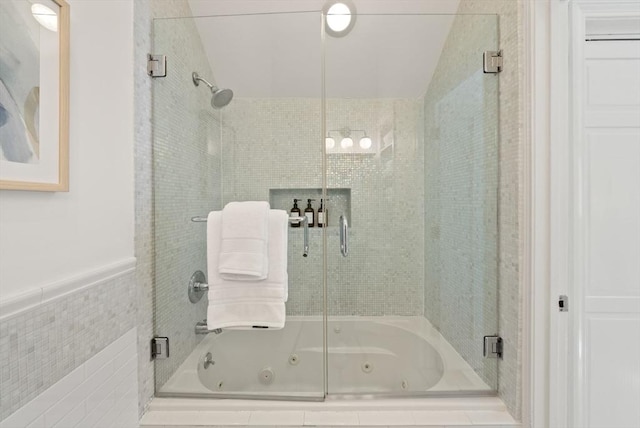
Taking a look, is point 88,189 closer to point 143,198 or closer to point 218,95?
point 143,198

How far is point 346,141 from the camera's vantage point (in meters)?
1.75

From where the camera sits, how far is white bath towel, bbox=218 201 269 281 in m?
1.42

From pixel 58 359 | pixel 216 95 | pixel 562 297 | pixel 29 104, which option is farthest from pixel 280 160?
pixel 562 297

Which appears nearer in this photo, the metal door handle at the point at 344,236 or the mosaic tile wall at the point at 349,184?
the mosaic tile wall at the point at 349,184

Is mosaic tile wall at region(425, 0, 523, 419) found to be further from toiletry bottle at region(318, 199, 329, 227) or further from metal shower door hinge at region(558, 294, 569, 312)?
toiletry bottle at region(318, 199, 329, 227)

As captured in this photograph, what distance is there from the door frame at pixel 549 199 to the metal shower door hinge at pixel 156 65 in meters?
1.48

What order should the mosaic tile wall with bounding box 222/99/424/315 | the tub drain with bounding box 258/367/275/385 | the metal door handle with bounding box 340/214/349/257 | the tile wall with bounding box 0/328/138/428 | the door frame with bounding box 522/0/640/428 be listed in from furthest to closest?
the metal door handle with bounding box 340/214/349/257 → the mosaic tile wall with bounding box 222/99/424/315 → the tub drain with bounding box 258/367/275/385 → the door frame with bounding box 522/0/640/428 → the tile wall with bounding box 0/328/138/428

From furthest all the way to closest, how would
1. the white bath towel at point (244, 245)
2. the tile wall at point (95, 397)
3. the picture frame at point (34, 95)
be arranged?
the white bath towel at point (244, 245)
the tile wall at point (95, 397)
the picture frame at point (34, 95)

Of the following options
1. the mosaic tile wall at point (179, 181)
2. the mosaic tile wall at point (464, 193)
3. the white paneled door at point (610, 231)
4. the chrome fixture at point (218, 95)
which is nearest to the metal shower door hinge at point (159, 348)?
the mosaic tile wall at point (179, 181)

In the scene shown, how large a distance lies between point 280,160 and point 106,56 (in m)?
0.78

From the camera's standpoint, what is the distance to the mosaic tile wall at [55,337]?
0.74 metres

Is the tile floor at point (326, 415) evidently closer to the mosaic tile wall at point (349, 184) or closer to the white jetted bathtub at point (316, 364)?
the white jetted bathtub at point (316, 364)

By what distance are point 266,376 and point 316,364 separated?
0.78ft

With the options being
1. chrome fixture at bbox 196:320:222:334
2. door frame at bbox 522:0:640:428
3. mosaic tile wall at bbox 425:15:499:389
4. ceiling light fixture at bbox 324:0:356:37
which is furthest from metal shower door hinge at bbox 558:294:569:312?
ceiling light fixture at bbox 324:0:356:37
